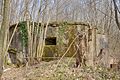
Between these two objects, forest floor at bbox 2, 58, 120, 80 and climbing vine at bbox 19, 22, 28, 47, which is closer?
forest floor at bbox 2, 58, 120, 80

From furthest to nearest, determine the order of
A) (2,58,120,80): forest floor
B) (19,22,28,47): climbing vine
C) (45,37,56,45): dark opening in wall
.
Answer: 1. (45,37,56,45): dark opening in wall
2. (19,22,28,47): climbing vine
3. (2,58,120,80): forest floor

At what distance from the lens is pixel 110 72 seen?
756 centimetres

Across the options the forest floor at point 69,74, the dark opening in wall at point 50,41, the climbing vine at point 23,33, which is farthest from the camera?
the dark opening in wall at point 50,41

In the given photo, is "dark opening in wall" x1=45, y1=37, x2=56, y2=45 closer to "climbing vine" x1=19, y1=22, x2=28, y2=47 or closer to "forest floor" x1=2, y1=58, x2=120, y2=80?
"climbing vine" x1=19, y1=22, x2=28, y2=47

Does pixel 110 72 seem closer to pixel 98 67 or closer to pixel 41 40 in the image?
pixel 98 67

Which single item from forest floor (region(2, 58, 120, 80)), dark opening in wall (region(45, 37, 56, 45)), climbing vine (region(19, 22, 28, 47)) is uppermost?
climbing vine (region(19, 22, 28, 47))

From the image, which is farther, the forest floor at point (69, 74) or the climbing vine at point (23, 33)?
the climbing vine at point (23, 33)

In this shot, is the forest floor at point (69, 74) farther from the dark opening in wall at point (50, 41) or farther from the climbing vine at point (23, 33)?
the dark opening in wall at point (50, 41)

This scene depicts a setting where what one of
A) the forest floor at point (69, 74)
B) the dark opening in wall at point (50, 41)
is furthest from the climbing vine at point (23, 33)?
the forest floor at point (69, 74)

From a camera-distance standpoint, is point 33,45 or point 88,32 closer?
point 88,32

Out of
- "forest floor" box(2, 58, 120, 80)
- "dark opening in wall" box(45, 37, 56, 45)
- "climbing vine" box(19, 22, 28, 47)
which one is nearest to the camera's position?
"forest floor" box(2, 58, 120, 80)

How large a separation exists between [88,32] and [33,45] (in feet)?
12.0

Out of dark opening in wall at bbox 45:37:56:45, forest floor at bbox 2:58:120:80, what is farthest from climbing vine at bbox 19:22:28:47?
forest floor at bbox 2:58:120:80

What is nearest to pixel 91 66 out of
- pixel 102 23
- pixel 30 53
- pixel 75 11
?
pixel 30 53
